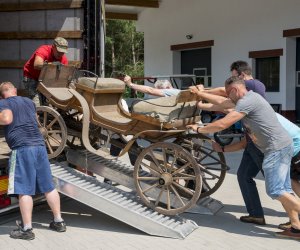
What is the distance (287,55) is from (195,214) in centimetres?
962

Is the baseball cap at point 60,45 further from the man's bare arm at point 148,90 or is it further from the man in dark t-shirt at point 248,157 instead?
the man in dark t-shirt at point 248,157

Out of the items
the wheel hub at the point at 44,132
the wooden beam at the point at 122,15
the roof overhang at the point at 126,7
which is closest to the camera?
the wheel hub at the point at 44,132

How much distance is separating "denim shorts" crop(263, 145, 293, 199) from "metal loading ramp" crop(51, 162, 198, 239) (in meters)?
0.98

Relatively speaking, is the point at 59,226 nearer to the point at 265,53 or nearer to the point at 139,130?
the point at 139,130

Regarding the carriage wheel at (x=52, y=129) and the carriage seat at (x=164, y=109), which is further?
the carriage wheel at (x=52, y=129)

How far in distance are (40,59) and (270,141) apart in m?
3.02

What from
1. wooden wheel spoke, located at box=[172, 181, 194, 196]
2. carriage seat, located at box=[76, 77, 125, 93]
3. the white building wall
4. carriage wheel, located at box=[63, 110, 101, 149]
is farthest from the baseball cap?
the white building wall

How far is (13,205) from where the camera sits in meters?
5.39

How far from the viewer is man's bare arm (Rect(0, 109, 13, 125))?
192 inches

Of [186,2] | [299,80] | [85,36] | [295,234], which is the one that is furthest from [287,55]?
[295,234]

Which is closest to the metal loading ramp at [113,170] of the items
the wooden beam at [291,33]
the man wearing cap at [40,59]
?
the man wearing cap at [40,59]

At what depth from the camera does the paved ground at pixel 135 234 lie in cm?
488

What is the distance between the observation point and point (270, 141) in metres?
4.96

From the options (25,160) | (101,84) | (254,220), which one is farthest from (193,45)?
(25,160)
